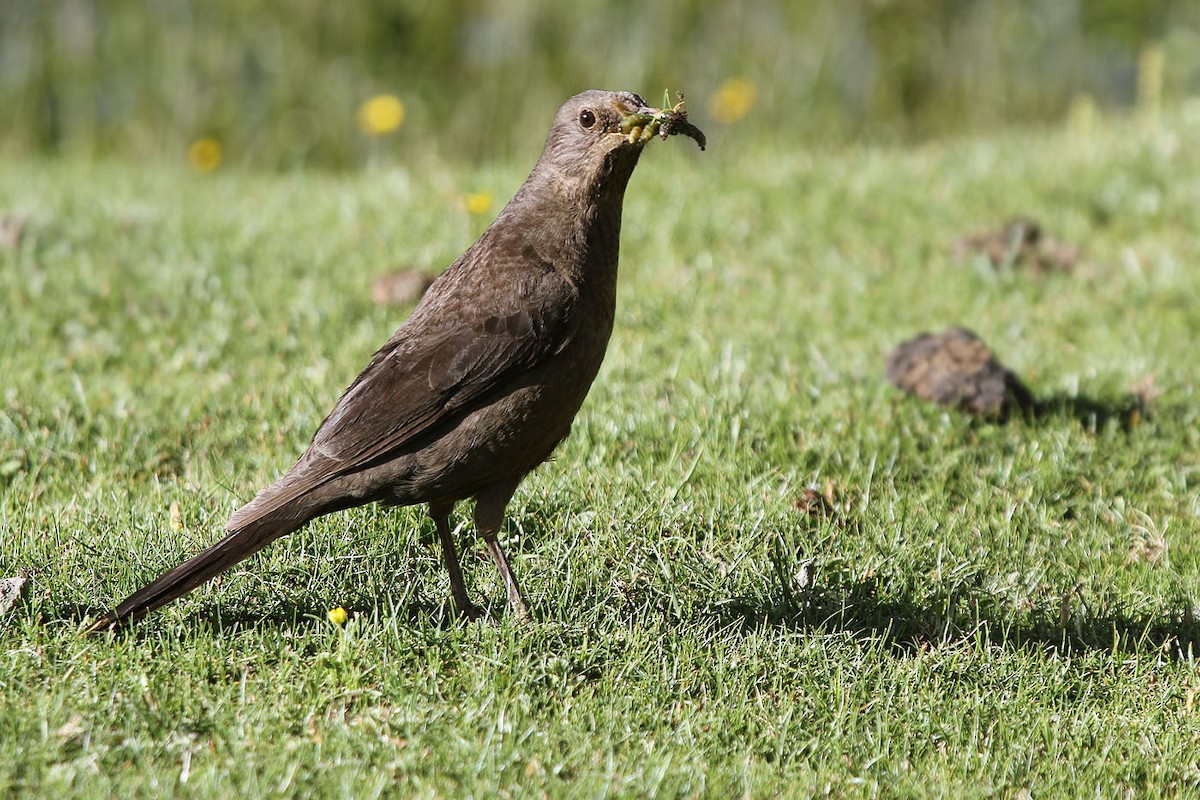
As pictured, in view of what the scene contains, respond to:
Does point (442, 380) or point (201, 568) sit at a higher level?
point (442, 380)

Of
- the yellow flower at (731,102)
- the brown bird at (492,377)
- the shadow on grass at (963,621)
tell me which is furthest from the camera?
the yellow flower at (731,102)

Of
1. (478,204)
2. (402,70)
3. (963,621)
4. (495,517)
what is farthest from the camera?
(402,70)

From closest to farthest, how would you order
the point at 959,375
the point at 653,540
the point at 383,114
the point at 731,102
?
the point at 653,540, the point at 959,375, the point at 383,114, the point at 731,102

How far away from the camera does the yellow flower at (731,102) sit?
9523 mm

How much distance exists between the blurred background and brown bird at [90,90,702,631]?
5.67 meters

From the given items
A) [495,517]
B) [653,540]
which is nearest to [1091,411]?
[653,540]

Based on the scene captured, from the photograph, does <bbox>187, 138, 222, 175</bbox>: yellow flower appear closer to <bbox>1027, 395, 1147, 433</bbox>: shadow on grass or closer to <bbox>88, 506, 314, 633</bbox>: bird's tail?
<bbox>1027, 395, 1147, 433</bbox>: shadow on grass

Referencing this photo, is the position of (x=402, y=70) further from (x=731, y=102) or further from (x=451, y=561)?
(x=451, y=561)

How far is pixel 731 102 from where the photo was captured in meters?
9.53

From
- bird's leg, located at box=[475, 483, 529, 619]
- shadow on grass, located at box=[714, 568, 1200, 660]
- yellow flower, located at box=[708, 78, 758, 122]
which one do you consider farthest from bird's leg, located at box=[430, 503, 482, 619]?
yellow flower, located at box=[708, 78, 758, 122]

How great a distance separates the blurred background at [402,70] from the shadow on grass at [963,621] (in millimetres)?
5880

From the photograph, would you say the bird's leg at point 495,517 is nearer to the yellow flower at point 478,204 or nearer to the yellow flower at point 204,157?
the yellow flower at point 478,204

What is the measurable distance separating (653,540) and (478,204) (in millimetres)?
3155

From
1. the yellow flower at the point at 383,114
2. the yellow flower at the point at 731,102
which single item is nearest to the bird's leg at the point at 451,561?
the yellow flower at the point at 383,114
